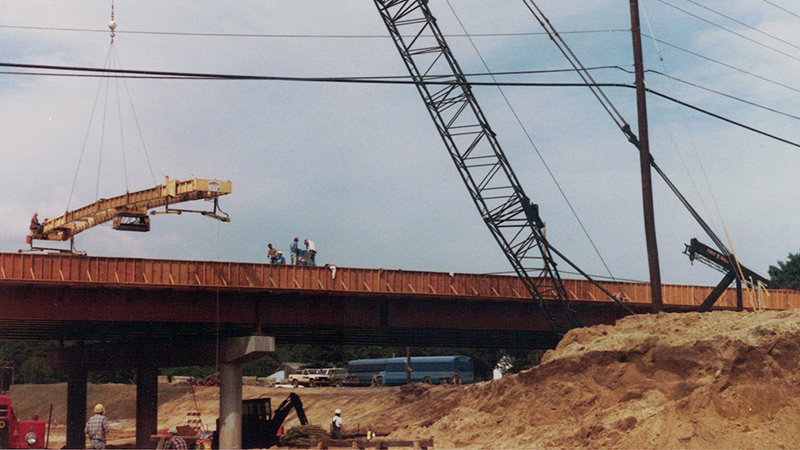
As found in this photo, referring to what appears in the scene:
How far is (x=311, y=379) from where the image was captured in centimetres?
9394

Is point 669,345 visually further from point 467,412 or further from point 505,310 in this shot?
point 505,310

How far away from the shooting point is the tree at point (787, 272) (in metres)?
120

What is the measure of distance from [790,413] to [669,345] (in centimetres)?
570

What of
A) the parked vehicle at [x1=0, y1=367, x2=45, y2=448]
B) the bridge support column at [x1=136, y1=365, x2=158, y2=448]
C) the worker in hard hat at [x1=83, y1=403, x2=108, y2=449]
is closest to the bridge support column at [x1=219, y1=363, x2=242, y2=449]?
the bridge support column at [x1=136, y1=365, x2=158, y2=448]

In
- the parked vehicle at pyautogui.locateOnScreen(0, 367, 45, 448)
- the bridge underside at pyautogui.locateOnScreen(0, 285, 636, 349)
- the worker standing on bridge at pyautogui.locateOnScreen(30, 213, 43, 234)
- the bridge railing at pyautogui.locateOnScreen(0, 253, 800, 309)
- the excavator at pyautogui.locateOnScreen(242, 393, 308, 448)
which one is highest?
the worker standing on bridge at pyautogui.locateOnScreen(30, 213, 43, 234)

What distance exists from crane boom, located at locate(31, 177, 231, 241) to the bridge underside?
6690 mm

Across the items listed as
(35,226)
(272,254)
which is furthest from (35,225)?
(272,254)

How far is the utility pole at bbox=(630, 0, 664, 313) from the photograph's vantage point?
1544 inches

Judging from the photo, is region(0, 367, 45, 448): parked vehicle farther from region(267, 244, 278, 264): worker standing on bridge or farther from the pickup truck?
the pickup truck

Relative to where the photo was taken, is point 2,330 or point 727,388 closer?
point 727,388

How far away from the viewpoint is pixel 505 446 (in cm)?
3566

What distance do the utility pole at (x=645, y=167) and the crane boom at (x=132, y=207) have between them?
24.3 m

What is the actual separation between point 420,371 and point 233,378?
40362mm

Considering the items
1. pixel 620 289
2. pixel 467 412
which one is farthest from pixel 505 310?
pixel 467 412
